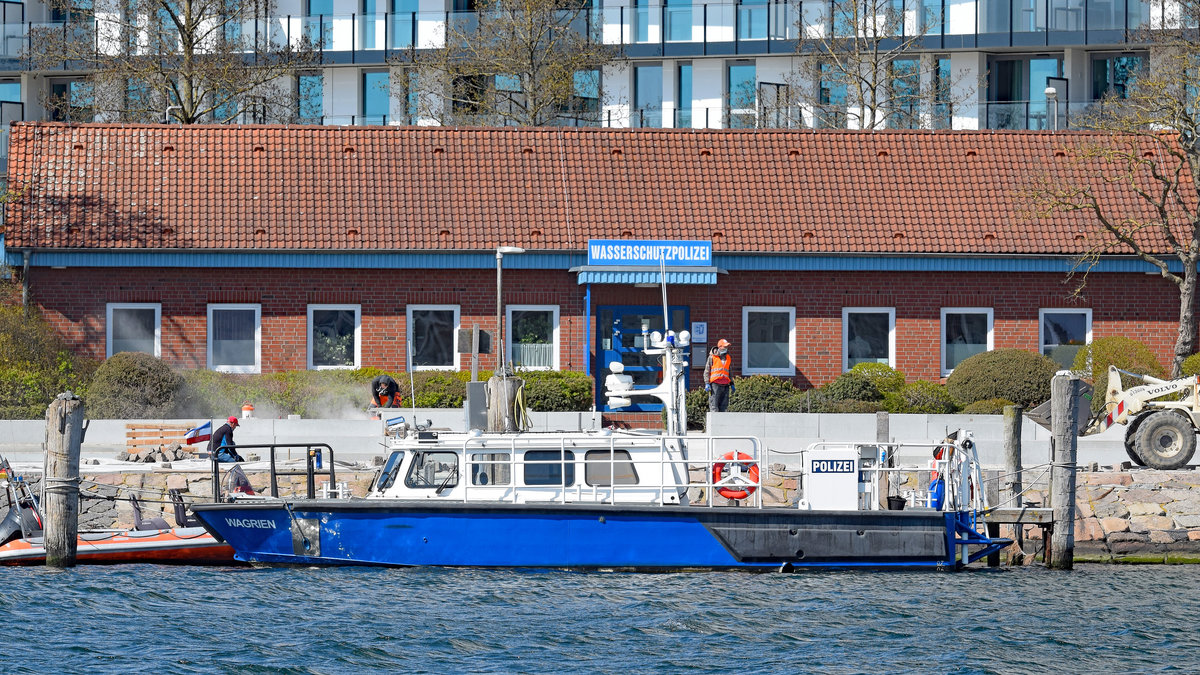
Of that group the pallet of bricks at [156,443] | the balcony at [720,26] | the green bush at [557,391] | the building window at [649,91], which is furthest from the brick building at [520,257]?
the building window at [649,91]

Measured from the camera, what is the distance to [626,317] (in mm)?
33062

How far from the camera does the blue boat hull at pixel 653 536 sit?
19.9 metres

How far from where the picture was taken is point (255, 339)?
32.6 metres

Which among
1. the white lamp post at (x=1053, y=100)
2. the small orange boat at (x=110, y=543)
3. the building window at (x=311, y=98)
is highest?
the building window at (x=311, y=98)

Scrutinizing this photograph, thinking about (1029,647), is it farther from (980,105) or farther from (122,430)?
(980,105)

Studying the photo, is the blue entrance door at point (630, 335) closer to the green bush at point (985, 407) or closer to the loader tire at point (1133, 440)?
the green bush at point (985, 407)

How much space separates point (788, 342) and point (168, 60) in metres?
16.9

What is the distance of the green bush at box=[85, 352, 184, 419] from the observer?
28.7m

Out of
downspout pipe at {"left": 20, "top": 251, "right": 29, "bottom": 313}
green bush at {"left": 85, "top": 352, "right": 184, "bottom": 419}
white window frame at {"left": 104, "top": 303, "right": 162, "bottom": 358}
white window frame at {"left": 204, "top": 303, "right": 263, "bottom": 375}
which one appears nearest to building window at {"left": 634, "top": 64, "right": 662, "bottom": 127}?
white window frame at {"left": 204, "top": 303, "right": 263, "bottom": 375}

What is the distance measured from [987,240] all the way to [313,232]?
1352cm

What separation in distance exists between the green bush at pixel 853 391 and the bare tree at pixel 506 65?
13792mm

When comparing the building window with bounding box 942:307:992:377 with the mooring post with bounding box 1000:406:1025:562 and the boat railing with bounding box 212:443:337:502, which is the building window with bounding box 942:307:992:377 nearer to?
the mooring post with bounding box 1000:406:1025:562

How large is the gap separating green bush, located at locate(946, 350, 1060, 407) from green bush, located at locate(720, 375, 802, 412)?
3092 millimetres

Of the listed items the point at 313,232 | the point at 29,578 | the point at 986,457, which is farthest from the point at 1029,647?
the point at 313,232
